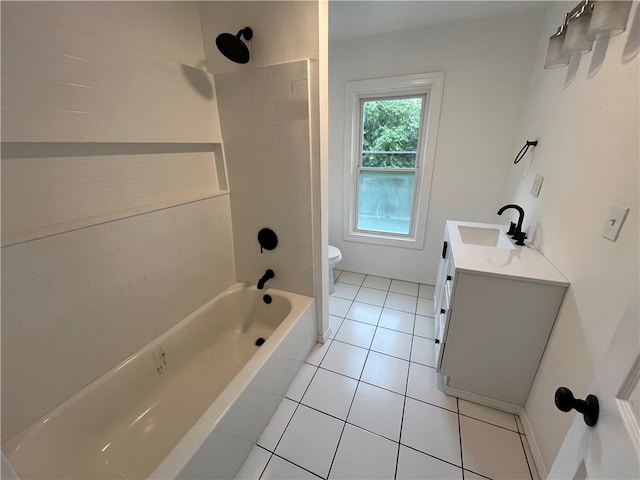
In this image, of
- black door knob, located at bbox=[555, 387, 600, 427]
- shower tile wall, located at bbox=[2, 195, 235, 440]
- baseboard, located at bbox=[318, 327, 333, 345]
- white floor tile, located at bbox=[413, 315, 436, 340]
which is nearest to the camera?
black door knob, located at bbox=[555, 387, 600, 427]

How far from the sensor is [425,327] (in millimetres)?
2145

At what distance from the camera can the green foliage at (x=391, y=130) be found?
246cm

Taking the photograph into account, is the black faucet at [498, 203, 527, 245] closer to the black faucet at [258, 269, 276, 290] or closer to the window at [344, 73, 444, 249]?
the window at [344, 73, 444, 249]

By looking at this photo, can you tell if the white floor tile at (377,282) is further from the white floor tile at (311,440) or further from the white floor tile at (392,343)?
the white floor tile at (311,440)

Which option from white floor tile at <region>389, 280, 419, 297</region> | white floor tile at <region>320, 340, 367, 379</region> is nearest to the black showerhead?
white floor tile at <region>320, 340, 367, 379</region>

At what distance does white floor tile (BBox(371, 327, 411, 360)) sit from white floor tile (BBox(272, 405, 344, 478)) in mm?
651

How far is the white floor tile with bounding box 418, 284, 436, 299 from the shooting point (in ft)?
8.51

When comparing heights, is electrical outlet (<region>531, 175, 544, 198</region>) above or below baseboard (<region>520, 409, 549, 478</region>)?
above

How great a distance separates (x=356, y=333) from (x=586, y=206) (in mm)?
1569

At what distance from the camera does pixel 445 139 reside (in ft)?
7.52

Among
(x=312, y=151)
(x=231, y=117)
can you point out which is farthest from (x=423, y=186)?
(x=231, y=117)

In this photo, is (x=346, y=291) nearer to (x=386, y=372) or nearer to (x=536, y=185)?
(x=386, y=372)

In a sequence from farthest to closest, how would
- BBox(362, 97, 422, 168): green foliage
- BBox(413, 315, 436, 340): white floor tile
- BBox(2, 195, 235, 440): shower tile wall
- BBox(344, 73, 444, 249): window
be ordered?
BBox(362, 97, 422, 168): green foliage
BBox(344, 73, 444, 249): window
BBox(413, 315, 436, 340): white floor tile
BBox(2, 195, 235, 440): shower tile wall

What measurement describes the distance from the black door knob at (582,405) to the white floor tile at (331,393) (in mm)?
1153
